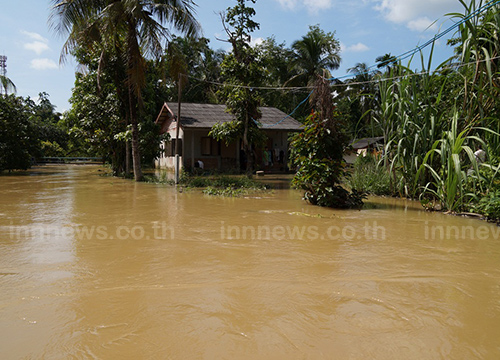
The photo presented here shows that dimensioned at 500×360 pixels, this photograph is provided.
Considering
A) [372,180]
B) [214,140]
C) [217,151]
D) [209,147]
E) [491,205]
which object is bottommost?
[491,205]

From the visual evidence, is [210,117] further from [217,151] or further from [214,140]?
[217,151]

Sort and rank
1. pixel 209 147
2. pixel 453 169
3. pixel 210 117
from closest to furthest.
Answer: pixel 453 169, pixel 210 117, pixel 209 147

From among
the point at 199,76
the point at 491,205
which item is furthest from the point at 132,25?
the point at 199,76

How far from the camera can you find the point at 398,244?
227 inches

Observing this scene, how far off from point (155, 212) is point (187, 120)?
1254cm

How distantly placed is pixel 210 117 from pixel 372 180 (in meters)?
11.9

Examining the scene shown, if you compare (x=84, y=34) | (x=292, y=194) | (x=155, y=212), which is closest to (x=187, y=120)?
(x=84, y=34)

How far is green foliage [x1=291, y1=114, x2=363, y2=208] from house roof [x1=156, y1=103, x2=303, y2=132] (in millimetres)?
10858

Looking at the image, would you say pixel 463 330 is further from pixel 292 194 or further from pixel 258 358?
pixel 292 194

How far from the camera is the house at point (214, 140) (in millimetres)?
21219

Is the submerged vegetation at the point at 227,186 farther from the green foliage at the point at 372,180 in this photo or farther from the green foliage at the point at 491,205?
the green foliage at the point at 491,205

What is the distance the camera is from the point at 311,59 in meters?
30.2

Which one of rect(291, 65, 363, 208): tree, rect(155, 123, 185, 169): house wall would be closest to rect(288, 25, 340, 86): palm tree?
rect(155, 123, 185, 169): house wall

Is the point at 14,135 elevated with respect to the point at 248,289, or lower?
elevated
